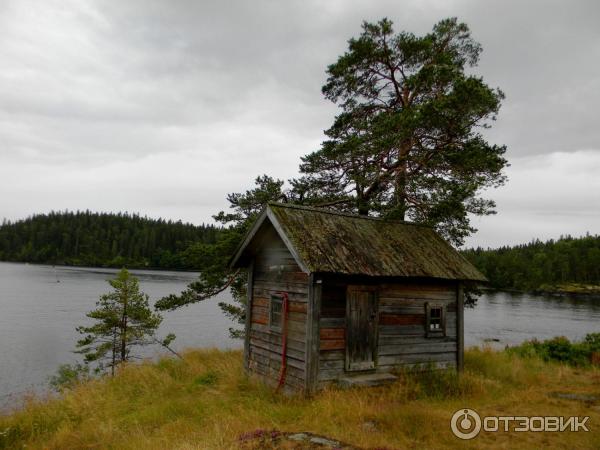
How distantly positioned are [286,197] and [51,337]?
23261mm

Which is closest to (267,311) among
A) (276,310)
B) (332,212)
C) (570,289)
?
(276,310)

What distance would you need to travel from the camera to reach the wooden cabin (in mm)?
10812

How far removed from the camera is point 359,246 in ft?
39.7

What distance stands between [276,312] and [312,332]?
2.10 metres

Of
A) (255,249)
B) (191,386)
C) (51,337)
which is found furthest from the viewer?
(51,337)

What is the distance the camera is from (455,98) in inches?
574

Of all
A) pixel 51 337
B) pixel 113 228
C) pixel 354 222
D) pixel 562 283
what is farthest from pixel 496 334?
pixel 113 228

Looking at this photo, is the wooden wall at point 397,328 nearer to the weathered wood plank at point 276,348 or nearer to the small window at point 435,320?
the small window at point 435,320

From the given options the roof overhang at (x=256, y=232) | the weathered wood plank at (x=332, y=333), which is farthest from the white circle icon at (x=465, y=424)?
the roof overhang at (x=256, y=232)

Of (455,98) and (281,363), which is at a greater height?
(455,98)

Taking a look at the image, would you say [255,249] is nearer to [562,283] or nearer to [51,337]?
[51,337]

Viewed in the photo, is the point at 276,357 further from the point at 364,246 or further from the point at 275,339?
the point at 364,246

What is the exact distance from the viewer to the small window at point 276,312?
1221cm

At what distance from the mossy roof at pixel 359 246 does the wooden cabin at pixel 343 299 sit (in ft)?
0.12
